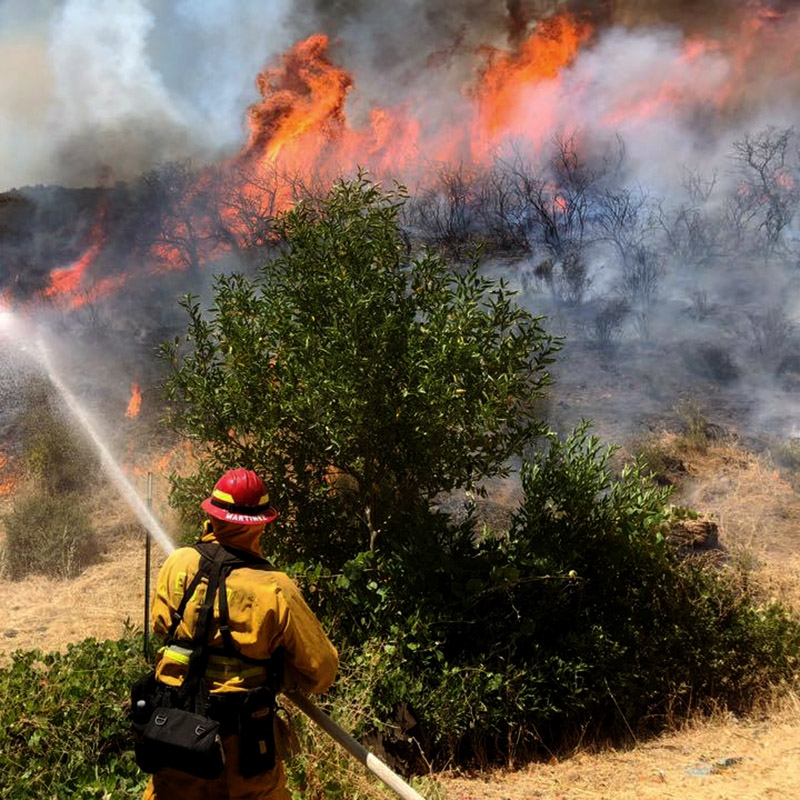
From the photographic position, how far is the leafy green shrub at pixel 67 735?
4.55 metres

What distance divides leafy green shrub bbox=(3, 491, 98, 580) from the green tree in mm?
5564

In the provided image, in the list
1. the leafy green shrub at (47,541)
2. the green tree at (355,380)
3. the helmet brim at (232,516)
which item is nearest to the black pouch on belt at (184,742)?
the helmet brim at (232,516)

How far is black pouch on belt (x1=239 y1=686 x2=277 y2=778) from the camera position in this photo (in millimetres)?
2947

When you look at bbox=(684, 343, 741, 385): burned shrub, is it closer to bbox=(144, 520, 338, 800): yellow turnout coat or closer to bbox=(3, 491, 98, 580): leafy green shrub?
bbox=(3, 491, 98, 580): leafy green shrub

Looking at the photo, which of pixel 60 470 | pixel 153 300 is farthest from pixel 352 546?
pixel 153 300

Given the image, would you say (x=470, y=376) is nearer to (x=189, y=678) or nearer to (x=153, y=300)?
(x=189, y=678)

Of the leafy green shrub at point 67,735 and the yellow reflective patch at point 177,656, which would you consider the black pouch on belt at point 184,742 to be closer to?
the yellow reflective patch at point 177,656

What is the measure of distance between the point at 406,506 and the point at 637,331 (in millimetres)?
12295

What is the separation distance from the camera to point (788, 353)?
1567 cm

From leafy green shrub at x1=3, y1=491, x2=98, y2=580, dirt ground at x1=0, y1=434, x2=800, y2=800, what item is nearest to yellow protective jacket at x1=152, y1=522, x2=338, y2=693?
dirt ground at x1=0, y1=434, x2=800, y2=800

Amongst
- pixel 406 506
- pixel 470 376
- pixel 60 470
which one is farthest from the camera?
pixel 60 470

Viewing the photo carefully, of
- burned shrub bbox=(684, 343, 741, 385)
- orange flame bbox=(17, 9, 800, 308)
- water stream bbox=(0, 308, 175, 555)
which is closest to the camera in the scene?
water stream bbox=(0, 308, 175, 555)

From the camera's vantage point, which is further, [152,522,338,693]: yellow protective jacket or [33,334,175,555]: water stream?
[33,334,175,555]: water stream

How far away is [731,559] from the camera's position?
977 cm
